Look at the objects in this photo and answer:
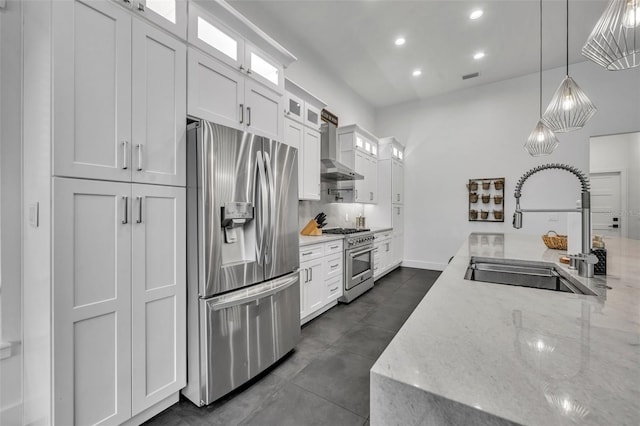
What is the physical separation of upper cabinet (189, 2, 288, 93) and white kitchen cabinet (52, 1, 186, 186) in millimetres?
234

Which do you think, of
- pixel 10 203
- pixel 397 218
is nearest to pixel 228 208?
pixel 10 203

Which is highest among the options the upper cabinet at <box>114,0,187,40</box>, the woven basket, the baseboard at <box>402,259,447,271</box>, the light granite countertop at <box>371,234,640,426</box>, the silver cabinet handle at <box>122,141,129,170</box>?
the upper cabinet at <box>114,0,187,40</box>

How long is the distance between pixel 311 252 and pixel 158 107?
1.93 m

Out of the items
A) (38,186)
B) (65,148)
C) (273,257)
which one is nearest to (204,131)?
(65,148)

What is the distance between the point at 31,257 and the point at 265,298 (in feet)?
4.48

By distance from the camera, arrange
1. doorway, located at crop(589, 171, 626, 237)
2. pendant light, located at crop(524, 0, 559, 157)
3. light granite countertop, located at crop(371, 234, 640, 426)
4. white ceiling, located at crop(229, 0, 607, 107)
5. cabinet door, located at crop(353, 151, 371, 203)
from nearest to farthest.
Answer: light granite countertop, located at crop(371, 234, 640, 426), pendant light, located at crop(524, 0, 559, 157), white ceiling, located at crop(229, 0, 607, 107), doorway, located at crop(589, 171, 626, 237), cabinet door, located at crop(353, 151, 371, 203)

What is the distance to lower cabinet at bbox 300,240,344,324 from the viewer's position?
2.83m

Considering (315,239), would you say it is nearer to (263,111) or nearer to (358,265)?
(358,265)

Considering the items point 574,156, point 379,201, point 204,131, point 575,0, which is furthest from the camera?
point 379,201

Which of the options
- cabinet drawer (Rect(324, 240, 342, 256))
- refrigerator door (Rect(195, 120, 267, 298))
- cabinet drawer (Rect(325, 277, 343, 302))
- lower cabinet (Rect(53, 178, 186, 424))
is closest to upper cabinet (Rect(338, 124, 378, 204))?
cabinet drawer (Rect(324, 240, 342, 256))

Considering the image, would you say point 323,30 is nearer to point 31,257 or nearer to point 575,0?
point 575,0

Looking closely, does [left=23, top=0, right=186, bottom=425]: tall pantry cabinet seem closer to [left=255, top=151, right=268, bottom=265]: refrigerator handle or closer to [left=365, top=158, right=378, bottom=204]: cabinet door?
[left=255, top=151, right=268, bottom=265]: refrigerator handle

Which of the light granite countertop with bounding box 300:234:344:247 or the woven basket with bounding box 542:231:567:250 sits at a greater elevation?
the woven basket with bounding box 542:231:567:250

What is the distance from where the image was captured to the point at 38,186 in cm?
135
